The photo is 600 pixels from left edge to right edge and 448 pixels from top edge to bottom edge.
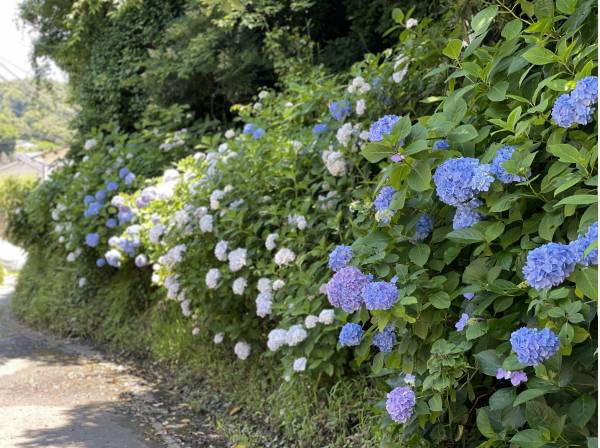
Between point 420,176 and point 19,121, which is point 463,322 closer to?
point 420,176

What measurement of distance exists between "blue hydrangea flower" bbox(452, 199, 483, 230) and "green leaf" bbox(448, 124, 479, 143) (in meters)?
0.22

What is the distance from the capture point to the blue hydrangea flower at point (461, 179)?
2.14m

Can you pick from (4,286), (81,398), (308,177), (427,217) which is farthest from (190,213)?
(4,286)

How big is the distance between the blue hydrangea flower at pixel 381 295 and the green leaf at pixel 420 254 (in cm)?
12

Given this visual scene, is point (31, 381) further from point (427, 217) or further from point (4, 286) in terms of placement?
point (4, 286)

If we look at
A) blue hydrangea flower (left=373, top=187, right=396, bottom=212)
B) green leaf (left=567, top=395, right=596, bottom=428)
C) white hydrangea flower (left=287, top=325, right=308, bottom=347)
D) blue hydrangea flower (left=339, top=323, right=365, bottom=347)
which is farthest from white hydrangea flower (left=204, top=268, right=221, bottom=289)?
green leaf (left=567, top=395, right=596, bottom=428)

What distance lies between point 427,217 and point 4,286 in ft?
47.1

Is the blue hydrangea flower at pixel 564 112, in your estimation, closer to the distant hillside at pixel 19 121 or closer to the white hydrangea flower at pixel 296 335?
the white hydrangea flower at pixel 296 335

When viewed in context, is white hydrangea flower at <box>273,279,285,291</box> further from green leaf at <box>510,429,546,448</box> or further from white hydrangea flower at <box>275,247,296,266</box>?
green leaf at <box>510,429,546,448</box>

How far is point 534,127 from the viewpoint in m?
2.32

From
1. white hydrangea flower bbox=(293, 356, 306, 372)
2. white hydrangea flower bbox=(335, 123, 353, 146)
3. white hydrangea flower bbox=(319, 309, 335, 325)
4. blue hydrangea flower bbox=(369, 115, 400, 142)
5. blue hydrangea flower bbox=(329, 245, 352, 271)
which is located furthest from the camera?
white hydrangea flower bbox=(335, 123, 353, 146)

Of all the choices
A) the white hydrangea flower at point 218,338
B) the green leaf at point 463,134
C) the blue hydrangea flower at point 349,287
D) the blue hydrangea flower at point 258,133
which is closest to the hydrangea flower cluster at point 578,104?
the green leaf at point 463,134

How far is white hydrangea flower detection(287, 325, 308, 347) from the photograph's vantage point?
11.7 feet

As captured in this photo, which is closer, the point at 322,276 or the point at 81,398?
the point at 322,276
